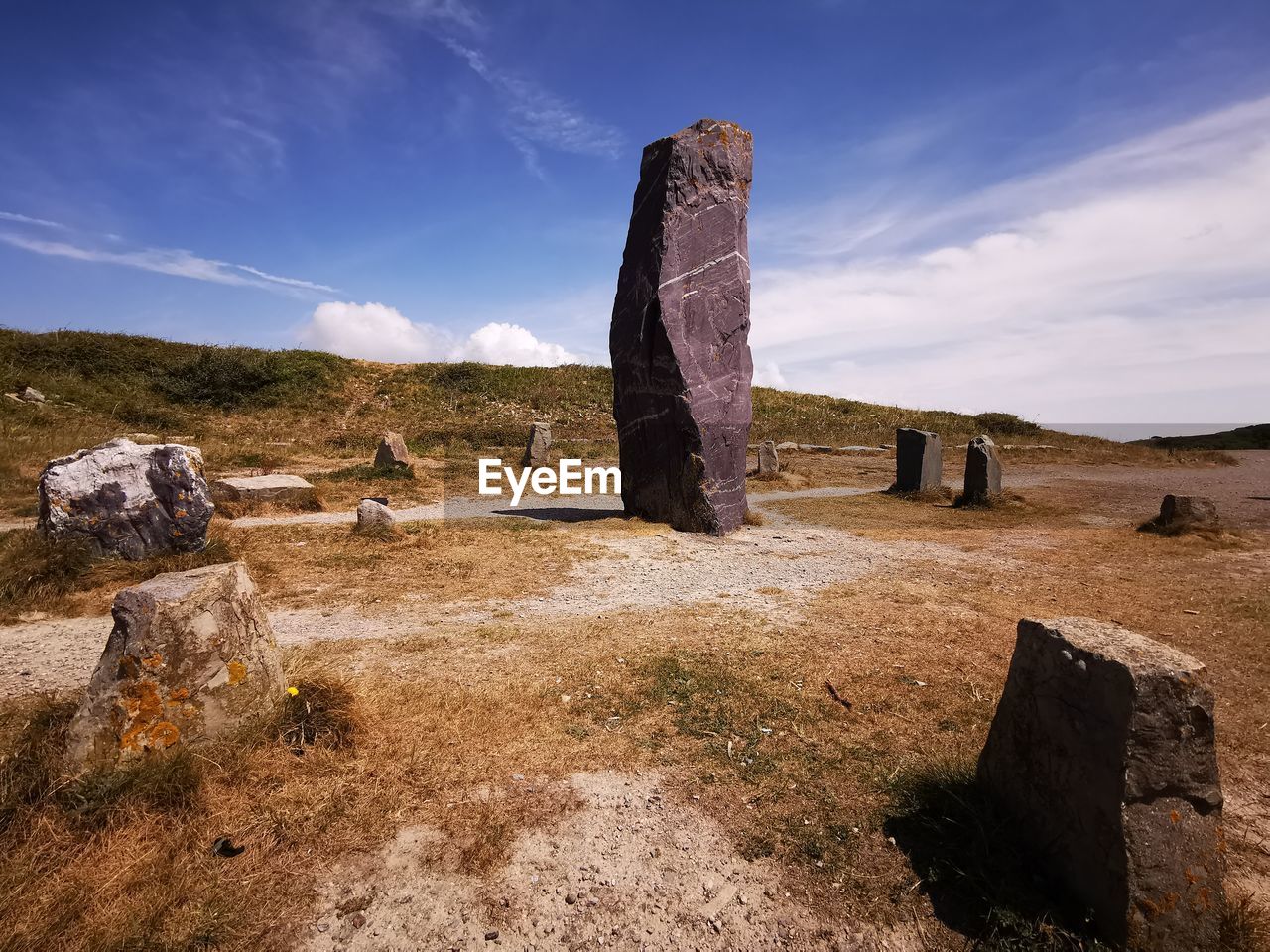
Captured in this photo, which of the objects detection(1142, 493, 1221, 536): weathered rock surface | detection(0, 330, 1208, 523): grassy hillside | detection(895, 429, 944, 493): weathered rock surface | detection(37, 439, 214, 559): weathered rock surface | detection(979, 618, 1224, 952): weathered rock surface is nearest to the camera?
detection(979, 618, 1224, 952): weathered rock surface

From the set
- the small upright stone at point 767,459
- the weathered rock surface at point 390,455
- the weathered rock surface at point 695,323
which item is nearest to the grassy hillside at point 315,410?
the weathered rock surface at point 390,455

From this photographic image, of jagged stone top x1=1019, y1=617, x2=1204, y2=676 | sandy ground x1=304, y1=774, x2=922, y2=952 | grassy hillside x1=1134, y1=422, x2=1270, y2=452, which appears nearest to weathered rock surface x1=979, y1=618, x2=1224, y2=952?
jagged stone top x1=1019, y1=617, x2=1204, y2=676

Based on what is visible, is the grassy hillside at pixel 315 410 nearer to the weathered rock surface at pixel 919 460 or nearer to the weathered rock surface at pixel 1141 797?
the weathered rock surface at pixel 919 460

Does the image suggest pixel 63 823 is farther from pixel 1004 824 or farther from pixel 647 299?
pixel 647 299

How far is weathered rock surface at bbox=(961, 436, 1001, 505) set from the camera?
11.5 meters

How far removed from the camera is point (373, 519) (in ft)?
26.5

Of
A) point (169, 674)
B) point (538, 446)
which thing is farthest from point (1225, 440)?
point (169, 674)

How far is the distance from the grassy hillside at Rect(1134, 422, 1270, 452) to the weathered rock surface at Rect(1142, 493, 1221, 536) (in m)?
19.5

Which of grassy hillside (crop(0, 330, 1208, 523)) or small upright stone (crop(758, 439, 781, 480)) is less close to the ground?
grassy hillside (crop(0, 330, 1208, 523))

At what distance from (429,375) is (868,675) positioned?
27.6 m

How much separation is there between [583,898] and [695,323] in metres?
7.51

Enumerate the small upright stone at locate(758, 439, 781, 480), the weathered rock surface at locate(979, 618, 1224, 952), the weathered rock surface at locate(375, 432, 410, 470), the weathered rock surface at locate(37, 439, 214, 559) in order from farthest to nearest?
the small upright stone at locate(758, 439, 781, 480) < the weathered rock surface at locate(375, 432, 410, 470) < the weathered rock surface at locate(37, 439, 214, 559) < the weathered rock surface at locate(979, 618, 1224, 952)

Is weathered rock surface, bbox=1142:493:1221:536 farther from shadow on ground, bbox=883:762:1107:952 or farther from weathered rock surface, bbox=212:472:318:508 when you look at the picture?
weathered rock surface, bbox=212:472:318:508

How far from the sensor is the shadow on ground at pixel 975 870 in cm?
222
